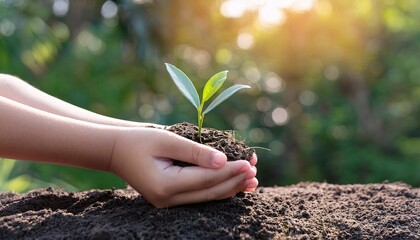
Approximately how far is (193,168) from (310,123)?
26.0ft

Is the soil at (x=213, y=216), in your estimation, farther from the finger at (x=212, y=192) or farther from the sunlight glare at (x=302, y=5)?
the sunlight glare at (x=302, y=5)

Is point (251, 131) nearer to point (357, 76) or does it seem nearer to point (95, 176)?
point (357, 76)

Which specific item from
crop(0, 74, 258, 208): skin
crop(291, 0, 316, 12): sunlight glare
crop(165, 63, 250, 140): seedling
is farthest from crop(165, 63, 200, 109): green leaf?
crop(291, 0, 316, 12): sunlight glare

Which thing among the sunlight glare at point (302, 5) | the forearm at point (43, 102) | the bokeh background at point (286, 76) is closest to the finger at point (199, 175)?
the forearm at point (43, 102)

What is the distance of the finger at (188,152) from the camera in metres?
1.07

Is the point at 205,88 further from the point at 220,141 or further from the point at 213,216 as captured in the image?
the point at 213,216

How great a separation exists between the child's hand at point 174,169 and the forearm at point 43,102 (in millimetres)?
251

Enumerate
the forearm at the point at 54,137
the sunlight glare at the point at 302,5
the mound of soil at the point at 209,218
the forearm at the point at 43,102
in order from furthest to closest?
the sunlight glare at the point at 302,5, the forearm at the point at 43,102, the forearm at the point at 54,137, the mound of soil at the point at 209,218

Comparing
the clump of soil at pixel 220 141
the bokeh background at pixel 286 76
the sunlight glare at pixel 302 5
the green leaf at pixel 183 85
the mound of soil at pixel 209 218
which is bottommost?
the mound of soil at pixel 209 218

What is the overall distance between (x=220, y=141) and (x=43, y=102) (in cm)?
48

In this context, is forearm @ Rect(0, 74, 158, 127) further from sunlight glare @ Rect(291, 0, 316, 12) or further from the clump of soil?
sunlight glare @ Rect(291, 0, 316, 12)

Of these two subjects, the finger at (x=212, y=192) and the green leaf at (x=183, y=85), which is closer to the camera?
the finger at (x=212, y=192)

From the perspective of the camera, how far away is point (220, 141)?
48.0 inches

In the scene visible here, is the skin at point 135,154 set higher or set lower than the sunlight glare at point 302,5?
lower
